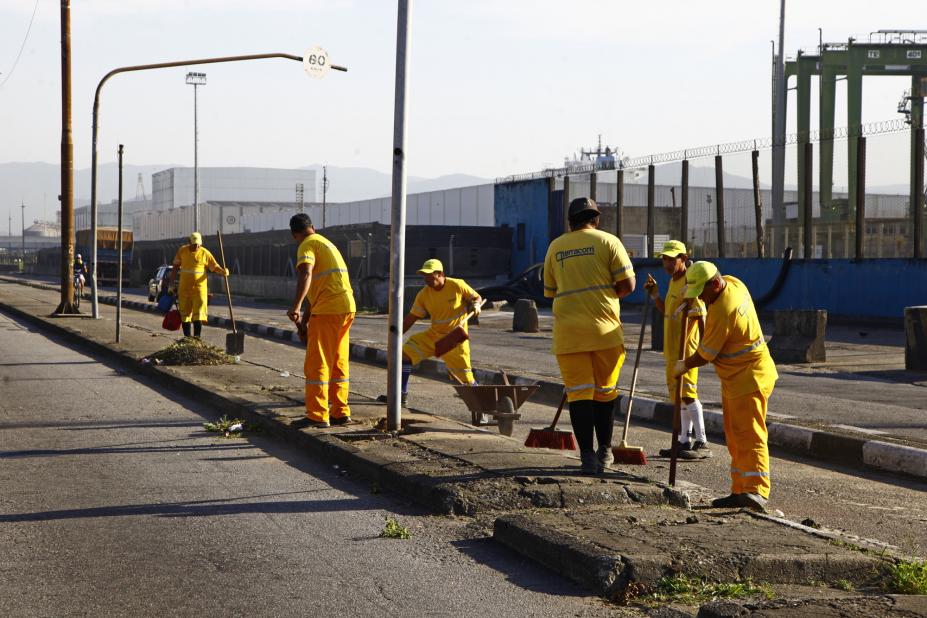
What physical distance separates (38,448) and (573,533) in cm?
502

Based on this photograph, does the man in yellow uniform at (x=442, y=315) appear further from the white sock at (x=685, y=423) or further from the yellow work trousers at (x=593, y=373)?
the yellow work trousers at (x=593, y=373)

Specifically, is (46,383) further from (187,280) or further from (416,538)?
(416,538)

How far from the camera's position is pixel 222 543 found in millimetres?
5852

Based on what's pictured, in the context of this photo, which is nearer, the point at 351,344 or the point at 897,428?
the point at 897,428

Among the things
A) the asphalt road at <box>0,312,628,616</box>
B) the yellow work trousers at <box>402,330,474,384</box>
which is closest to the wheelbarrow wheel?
the yellow work trousers at <box>402,330,474,384</box>

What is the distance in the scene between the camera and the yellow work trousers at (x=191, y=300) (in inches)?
673

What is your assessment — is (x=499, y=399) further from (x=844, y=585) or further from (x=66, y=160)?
(x=66, y=160)

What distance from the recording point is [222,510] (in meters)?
6.66

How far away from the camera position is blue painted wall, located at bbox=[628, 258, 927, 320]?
2470cm

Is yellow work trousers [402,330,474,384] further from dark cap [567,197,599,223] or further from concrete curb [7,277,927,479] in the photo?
dark cap [567,197,599,223]

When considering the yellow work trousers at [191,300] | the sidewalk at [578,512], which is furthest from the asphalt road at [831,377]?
the yellow work trousers at [191,300]

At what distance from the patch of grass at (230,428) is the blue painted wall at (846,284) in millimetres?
18132

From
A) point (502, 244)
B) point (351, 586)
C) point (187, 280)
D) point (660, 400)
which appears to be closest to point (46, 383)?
point (187, 280)

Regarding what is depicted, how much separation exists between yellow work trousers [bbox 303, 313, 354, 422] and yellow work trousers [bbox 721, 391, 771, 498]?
3579 millimetres
